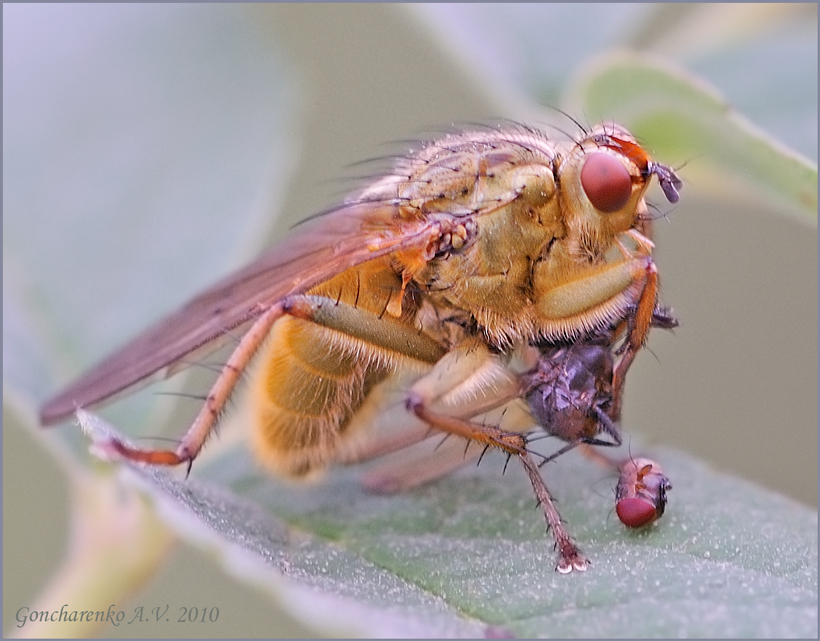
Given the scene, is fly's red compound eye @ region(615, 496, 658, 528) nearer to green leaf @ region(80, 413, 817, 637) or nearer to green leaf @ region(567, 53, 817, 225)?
green leaf @ region(80, 413, 817, 637)

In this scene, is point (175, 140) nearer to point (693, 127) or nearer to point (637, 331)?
point (693, 127)

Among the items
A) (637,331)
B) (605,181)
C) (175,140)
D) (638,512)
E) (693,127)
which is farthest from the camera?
(175,140)

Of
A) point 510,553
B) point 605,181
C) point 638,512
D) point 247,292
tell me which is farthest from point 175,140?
point 638,512

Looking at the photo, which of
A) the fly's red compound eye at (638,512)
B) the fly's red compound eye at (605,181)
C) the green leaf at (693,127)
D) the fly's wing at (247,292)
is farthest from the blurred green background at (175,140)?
the fly's red compound eye at (638,512)

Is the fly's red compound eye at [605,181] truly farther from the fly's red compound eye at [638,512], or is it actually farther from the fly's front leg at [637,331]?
the fly's red compound eye at [638,512]

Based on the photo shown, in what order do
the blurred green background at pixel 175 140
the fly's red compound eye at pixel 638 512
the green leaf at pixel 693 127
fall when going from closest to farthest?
1. the fly's red compound eye at pixel 638 512
2. the green leaf at pixel 693 127
3. the blurred green background at pixel 175 140
